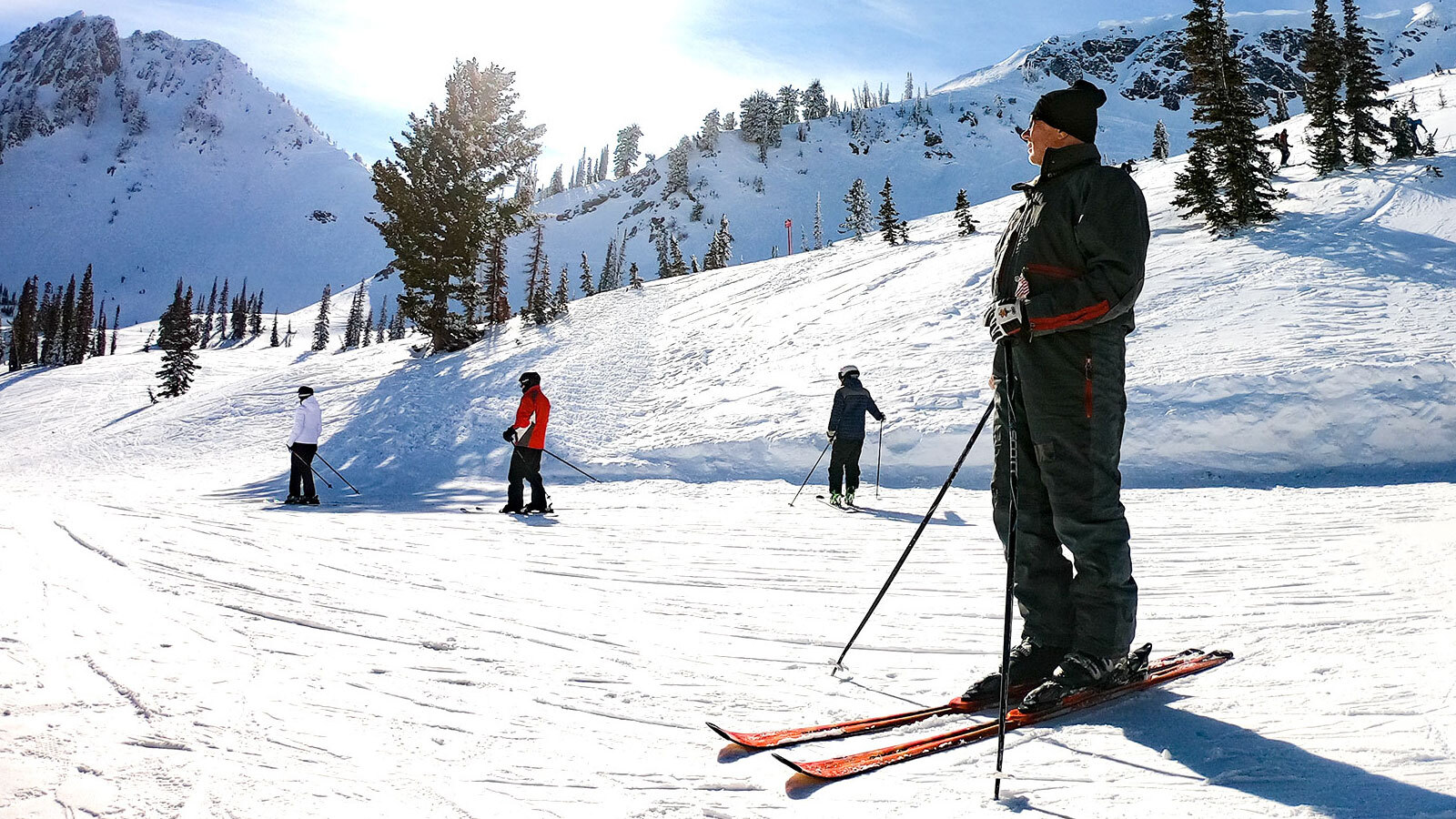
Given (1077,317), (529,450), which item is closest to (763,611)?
(1077,317)

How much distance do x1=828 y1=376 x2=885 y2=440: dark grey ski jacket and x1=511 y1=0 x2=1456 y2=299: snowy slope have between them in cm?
9507

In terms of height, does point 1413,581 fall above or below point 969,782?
above

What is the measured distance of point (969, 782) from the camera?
7.00 ft

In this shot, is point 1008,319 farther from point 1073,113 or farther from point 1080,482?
point 1073,113

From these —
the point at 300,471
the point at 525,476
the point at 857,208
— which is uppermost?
the point at 857,208

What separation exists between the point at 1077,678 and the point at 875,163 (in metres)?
131

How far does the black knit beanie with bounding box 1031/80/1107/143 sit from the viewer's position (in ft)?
9.64

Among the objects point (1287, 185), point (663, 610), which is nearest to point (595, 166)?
point (1287, 185)

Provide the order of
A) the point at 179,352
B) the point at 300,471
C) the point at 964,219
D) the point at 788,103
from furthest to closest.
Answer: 1. the point at 788,103
2. the point at 179,352
3. the point at 964,219
4. the point at 300,471

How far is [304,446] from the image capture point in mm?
11977

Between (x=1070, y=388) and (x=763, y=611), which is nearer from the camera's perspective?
(x=1070, y=388)

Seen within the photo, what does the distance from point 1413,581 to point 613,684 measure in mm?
4609

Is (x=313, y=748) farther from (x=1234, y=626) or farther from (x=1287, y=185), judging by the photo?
(x=1287, y=185)

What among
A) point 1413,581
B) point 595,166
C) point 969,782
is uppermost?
point 595,166
